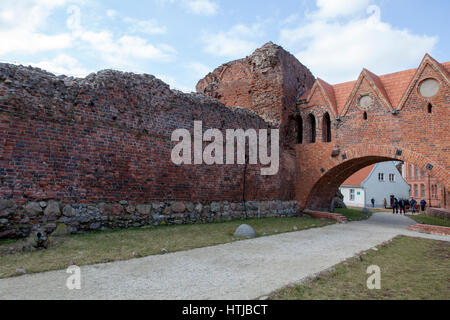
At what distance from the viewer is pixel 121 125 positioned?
9.37 m

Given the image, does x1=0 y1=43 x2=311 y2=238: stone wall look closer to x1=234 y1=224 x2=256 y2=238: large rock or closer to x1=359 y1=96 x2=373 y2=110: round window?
x1=234 y1=224 x2=256 y2=238: large rock

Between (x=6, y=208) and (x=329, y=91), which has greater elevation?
(x=329, y=91)

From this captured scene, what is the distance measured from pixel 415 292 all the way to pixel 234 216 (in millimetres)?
9101

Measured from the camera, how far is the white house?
35250 mm

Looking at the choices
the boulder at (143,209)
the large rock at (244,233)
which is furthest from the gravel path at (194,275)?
the boulder at (143,209)

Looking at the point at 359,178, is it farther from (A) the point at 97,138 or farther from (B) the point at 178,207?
(A) the point at 97,138

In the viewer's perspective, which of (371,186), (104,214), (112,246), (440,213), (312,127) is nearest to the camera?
(112,246)

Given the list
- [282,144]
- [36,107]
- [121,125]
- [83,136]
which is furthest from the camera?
[282,144]

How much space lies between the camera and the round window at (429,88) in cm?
1308

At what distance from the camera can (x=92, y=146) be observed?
8609 mm

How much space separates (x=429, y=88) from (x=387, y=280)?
11.7m

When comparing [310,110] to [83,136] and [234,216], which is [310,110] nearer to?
[234,216]

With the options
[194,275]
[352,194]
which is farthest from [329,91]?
[352,194]

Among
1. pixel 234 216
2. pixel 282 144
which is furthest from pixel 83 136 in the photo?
pixel 282 144
